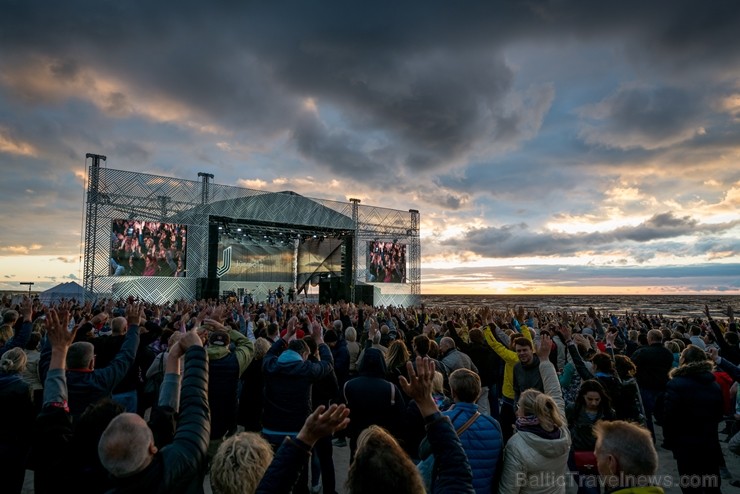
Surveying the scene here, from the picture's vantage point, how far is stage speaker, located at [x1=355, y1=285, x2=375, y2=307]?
1019 inches

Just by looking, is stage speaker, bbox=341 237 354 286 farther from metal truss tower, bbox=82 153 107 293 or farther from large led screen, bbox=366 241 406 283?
metal truss tower, bbox=82 153 107 293

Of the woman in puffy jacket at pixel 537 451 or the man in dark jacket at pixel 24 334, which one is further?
the man in dark jacket at pixel 24 334

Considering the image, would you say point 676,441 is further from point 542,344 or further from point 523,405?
point 523,405

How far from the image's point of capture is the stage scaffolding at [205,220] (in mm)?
18984

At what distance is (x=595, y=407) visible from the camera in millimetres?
3387

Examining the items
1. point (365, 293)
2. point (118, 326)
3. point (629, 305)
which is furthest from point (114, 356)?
point (629, 305)

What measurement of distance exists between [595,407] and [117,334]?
4.69 metres

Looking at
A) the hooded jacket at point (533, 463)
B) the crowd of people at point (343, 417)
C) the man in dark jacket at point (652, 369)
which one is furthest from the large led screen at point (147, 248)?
the hooded jacket at point (533, 463)

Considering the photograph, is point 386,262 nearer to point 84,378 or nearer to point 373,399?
point 373,399

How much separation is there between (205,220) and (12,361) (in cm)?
2027

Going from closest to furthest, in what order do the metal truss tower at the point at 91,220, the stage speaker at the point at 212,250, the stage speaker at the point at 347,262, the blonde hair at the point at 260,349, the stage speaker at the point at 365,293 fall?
the blonde hair at the point at 260,349, the metal truss tower at the point at 91,220, the stage speaker at the point at 212,250, the stage speaker at the point at 365,293, the stage speaker at the point at 347,262

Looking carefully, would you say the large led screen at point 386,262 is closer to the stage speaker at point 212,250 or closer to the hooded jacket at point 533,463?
the stage speaker at point 212,250

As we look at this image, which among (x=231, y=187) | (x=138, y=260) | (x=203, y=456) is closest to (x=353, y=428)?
(x=203, y=456)

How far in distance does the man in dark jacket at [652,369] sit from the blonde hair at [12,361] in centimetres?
691
